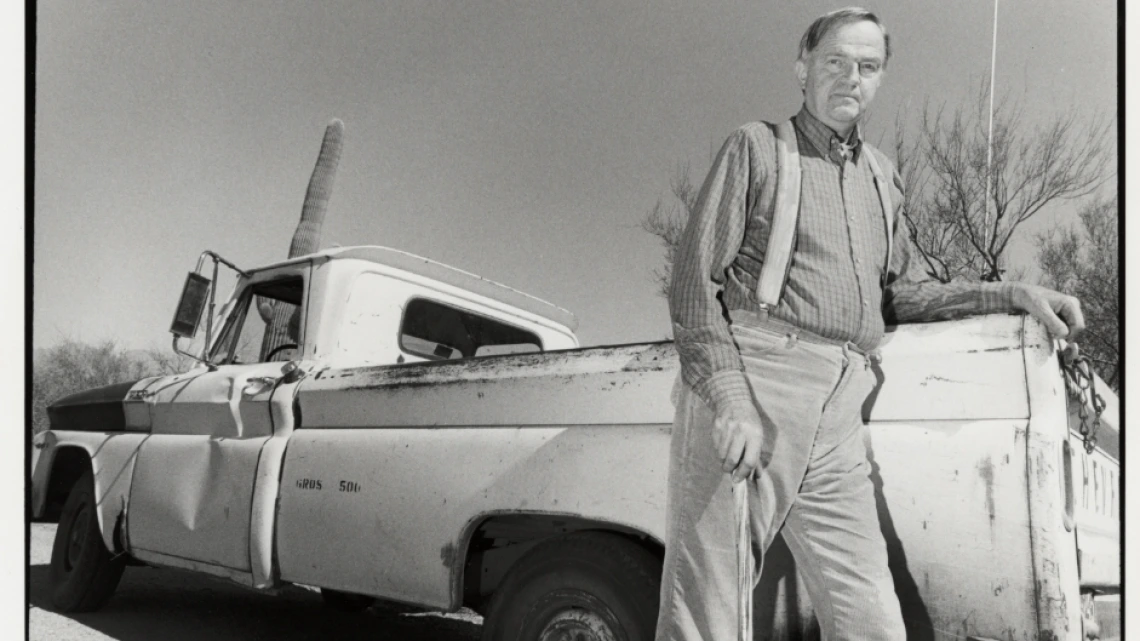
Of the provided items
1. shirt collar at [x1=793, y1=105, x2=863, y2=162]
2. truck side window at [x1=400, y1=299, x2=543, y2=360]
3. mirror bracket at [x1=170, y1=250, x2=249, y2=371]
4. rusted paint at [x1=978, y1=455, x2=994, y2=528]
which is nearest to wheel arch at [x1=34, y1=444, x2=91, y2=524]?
mirror bracket at [x1=170, y1=250, x2=249, y2=371]

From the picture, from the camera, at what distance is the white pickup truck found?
1952mm

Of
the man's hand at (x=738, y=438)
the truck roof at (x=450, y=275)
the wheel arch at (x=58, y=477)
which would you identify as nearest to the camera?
the man's hand at (x=738, y=438)

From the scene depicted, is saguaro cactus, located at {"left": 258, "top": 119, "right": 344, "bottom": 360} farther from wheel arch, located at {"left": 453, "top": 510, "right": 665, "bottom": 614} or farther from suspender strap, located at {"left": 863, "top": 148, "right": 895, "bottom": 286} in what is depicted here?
suspender strap, located at {"left": 863, "top": 148, "right": 895, "bottom": 286}

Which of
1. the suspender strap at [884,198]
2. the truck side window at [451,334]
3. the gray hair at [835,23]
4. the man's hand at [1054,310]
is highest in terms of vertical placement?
the gray hair at [835,23]

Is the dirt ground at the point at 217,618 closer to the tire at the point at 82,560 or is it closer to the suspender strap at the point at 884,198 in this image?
the tire at the point at 82,560

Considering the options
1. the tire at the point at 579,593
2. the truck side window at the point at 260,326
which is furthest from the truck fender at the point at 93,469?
the tire at the point at 579,593

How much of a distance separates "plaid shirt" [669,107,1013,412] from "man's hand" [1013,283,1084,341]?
73 millimetres

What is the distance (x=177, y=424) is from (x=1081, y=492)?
347 centimetres

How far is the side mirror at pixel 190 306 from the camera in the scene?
13.6ft

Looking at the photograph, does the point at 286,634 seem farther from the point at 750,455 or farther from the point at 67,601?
the point at 750,455

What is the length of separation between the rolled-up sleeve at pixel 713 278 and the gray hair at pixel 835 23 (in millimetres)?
272

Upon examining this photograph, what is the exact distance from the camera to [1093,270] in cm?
643

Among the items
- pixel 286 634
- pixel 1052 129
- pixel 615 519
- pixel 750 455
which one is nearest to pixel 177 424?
pixel 286 634
